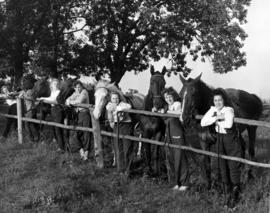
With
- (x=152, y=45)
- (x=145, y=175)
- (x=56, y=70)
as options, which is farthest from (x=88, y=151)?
(x=152, y=45)

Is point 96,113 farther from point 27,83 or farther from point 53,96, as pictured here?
point 27,83

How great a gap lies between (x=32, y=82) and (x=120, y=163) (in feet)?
14.6

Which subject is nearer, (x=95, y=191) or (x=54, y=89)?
(x=95, y=191)

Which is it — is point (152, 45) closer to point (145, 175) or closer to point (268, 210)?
point (145, 175)

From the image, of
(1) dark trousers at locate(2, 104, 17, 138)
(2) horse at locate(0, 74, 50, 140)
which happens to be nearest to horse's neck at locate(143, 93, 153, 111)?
(2) horse at locate(0, 74, 50, 140)

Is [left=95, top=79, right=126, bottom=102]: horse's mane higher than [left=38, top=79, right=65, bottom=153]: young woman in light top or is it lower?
higher

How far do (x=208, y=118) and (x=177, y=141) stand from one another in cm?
103

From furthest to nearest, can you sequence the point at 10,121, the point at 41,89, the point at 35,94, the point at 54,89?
the point at 10,121
the point at 41,89
the point at 35,94
the point at 54,89

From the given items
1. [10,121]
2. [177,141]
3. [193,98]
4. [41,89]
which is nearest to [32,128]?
[41,89]

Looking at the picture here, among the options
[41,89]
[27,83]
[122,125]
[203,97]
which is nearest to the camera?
[203,97]

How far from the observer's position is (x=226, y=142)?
744cm

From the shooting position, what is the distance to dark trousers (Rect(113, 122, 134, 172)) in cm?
902

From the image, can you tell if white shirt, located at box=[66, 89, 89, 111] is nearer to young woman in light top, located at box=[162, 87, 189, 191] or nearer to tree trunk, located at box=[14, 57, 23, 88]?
young woman in light top, located at box=[162, 87, 189, 191]

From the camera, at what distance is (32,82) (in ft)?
40.7
